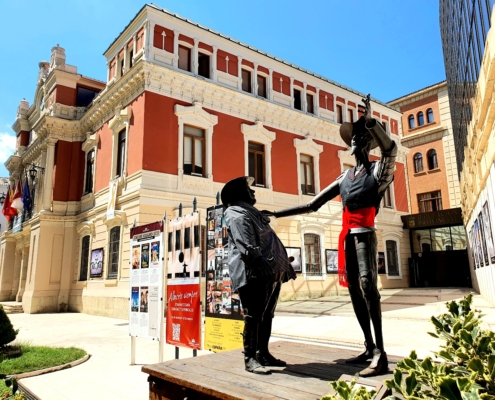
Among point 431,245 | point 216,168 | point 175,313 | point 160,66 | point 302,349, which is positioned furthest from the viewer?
point 431,245

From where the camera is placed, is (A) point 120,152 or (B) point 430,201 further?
(B) point 430,201

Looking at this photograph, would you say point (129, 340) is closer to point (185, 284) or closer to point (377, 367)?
point (185, 284)

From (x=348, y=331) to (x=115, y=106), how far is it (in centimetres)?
1278

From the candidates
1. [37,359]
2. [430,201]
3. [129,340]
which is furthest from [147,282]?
[430,201]

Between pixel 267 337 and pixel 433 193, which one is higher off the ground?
pixel 433 193

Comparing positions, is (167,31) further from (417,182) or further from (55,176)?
(417,182)

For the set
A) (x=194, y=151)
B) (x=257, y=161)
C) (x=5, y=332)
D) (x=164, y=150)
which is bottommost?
(x=5, y=332)

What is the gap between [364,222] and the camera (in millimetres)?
3129

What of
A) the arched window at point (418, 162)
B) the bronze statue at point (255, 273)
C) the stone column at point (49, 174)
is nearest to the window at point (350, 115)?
the arched window at point (418, 162)

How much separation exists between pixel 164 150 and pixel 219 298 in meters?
9.35

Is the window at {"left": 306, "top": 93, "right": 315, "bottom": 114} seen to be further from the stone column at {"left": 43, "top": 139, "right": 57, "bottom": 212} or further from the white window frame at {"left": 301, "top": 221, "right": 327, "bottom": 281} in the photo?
the stone column at {"left": 43, "top": 139, "right": 57, "bottom": 212}

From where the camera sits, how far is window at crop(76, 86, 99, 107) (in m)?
19.4

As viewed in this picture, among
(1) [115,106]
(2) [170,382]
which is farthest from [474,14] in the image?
(1) [115,106]

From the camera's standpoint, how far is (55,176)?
17938 mm
